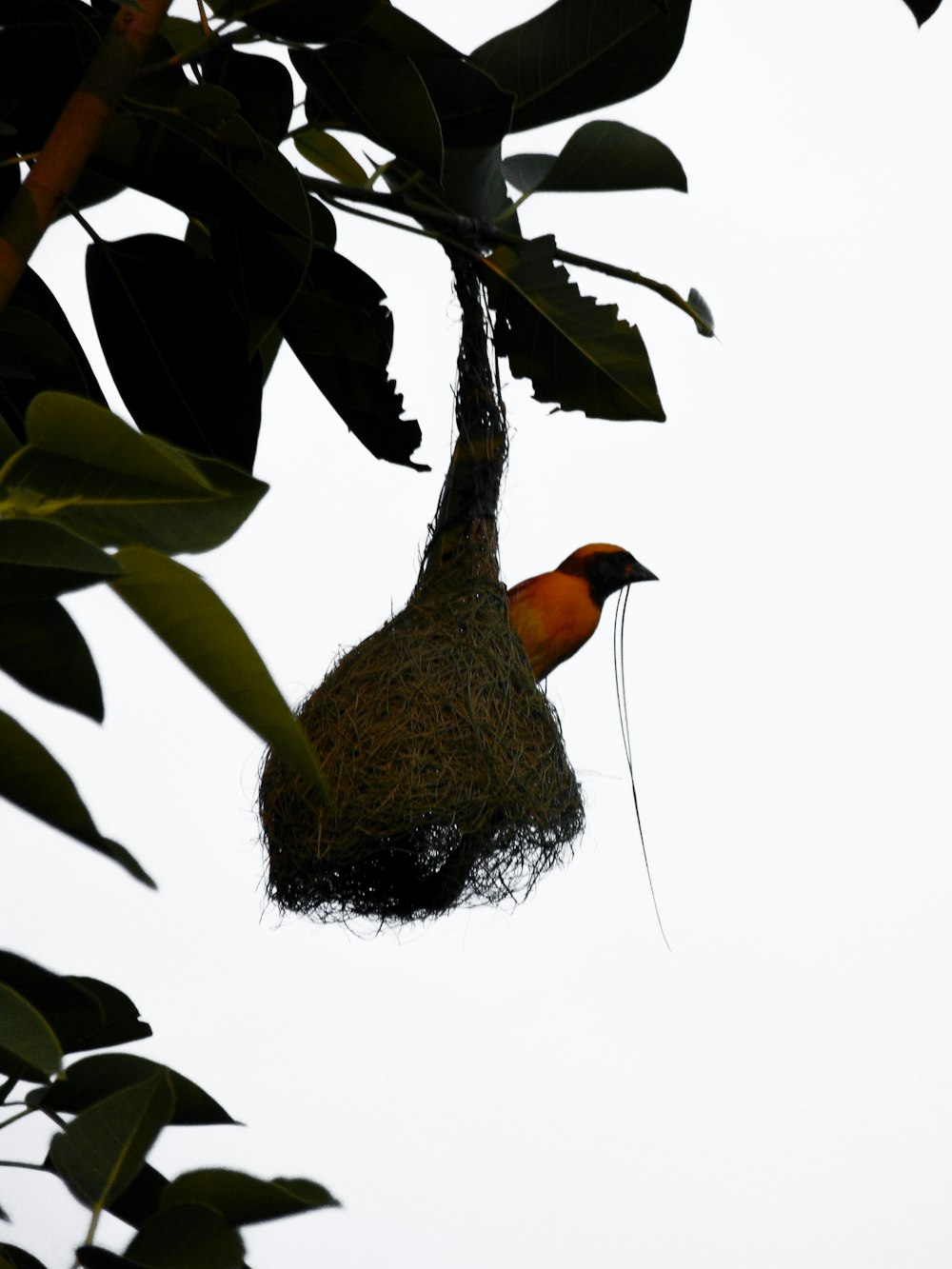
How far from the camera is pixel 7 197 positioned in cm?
111

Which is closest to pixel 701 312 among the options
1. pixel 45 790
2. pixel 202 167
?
pixel 202 167

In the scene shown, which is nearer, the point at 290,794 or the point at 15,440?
the point at 15,440

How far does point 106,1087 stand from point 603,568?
61.9 inches

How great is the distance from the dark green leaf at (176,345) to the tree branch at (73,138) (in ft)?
1.28

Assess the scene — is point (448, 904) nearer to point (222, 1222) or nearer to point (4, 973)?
point (4, 973)

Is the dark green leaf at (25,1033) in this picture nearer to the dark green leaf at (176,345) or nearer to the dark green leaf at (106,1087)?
the dark green leaf at (106,1087)

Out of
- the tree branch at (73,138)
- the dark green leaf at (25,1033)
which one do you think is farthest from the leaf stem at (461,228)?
the dark green leaf at (25,1033)

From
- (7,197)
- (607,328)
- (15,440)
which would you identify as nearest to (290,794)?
(607,328)

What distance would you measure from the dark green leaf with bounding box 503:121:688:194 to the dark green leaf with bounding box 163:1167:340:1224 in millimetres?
929

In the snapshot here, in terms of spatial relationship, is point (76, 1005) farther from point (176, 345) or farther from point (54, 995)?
point (176, 345)

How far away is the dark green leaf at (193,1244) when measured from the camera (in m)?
0.66

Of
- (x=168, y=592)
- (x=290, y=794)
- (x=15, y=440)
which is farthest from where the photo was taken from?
(x=290, y=794)

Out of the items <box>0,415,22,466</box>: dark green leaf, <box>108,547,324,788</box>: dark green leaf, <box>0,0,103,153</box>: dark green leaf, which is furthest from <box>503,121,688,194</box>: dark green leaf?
<box>108,547,324,788</box>: dark green leaf

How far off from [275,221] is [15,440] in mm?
394
